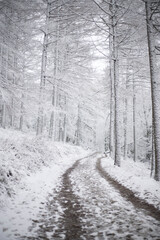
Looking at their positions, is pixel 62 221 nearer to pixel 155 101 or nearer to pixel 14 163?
pixel 14 163

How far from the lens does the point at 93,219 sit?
10.6ft

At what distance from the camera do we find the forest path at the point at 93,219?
260 centimetres

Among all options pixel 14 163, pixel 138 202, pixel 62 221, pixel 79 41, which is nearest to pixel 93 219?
pixel 62 221

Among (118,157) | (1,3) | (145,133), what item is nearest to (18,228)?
(118,157)

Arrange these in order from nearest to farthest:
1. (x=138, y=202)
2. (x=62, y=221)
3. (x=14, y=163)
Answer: (x=62, y=221) < (x=138, y=202) < (x=14, y=163)

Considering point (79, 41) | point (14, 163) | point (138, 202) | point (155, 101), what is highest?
point (79, 41)

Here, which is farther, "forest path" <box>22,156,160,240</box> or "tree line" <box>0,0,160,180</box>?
"tree line" <box>0,0,160,180</box>

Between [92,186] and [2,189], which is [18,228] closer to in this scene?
[2,189]

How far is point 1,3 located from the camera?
29.6ft

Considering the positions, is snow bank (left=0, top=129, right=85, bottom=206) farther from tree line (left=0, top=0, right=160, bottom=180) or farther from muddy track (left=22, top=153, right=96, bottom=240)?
tree line (left=0, top=0, right=160, bottom=180)

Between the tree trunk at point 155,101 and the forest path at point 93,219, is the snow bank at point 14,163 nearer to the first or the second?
the forest path at point 93,219

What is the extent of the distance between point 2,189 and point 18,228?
1.54 meters

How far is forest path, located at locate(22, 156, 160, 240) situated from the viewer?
2.60 meters

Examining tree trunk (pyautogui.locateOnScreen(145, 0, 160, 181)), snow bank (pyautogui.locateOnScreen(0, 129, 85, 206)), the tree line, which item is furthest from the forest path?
the tree line
